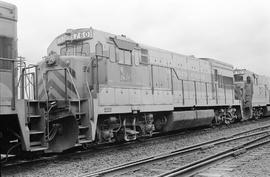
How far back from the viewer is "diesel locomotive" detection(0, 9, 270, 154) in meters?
7.01

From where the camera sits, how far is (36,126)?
7273mm

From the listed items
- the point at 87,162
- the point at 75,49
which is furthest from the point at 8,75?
the point at 75,49

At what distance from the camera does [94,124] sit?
8492 millimetres

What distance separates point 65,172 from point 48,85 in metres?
3.36

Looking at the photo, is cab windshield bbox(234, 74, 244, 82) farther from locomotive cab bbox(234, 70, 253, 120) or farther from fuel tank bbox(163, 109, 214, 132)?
fuel tank bbox(163, 109, 214, 132)

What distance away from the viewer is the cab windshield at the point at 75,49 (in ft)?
32.4

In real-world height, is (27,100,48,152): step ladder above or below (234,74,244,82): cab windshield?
below

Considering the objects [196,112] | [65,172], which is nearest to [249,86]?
[196,112]

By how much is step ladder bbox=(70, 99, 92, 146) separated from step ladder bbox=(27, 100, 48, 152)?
105 centimetres

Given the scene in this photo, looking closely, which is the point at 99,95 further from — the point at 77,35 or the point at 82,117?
the point at 77,35

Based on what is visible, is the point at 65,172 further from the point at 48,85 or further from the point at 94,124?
the point at 48,85

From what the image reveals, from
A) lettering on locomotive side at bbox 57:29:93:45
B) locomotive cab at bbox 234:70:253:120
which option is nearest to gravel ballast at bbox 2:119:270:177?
lettering on locomotive side at bbox 57:29:93:45

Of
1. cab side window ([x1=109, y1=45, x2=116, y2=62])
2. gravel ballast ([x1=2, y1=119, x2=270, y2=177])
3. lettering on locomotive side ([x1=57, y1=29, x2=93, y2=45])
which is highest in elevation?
lettering on locomotive side ([x1=57, y1=29, x2=93, y2=45])

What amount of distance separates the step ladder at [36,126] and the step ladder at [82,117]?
3.46ft
